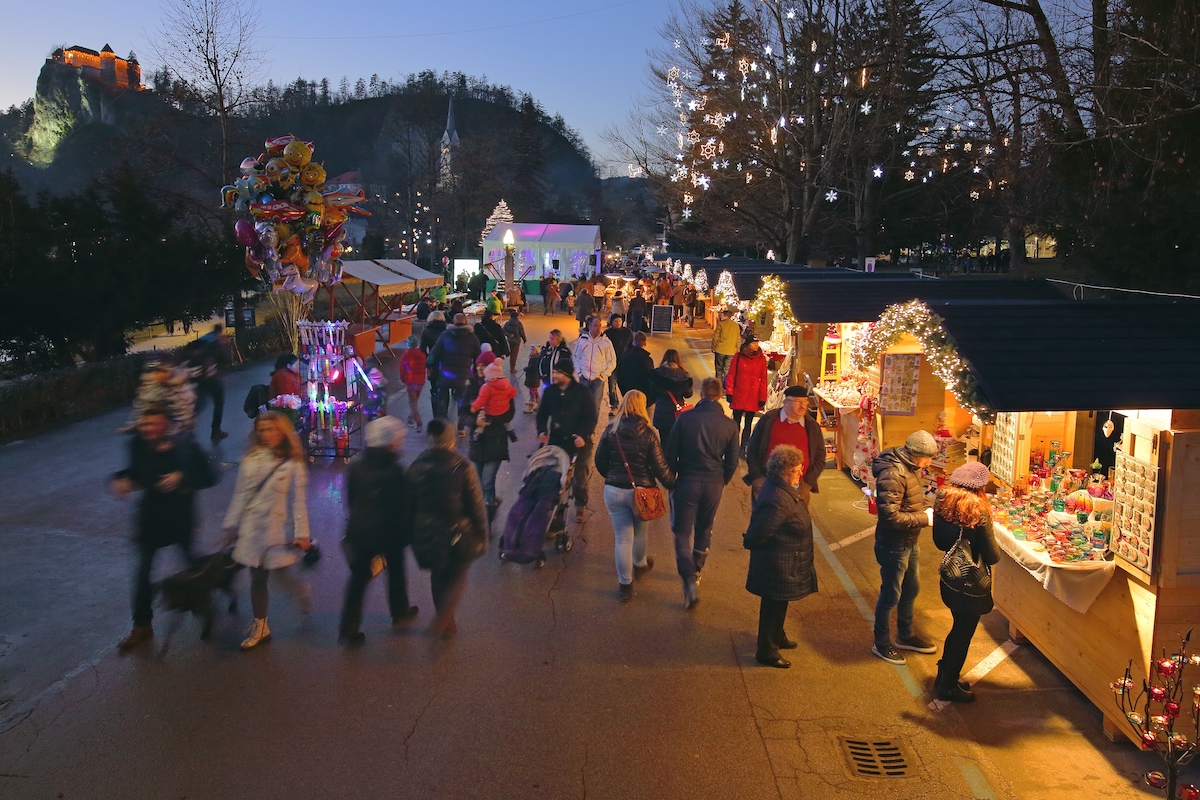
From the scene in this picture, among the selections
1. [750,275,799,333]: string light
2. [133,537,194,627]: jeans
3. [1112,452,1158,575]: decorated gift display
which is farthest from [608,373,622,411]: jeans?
[1112,452,1158,575]: decorated gift display

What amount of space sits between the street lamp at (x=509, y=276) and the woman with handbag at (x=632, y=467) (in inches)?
888

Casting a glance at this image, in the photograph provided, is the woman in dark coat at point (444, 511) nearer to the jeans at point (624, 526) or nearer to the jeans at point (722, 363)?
the jeans at point (624, 526)

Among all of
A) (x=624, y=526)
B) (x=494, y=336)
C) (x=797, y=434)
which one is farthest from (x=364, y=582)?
(x=494, y=336)

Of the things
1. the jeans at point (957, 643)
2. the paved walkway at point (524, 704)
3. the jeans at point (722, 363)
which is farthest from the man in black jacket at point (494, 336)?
the jeans at point (957, 643)

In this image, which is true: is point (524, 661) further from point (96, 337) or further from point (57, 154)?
point (57, 154)

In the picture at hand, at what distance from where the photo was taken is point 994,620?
22.0ft

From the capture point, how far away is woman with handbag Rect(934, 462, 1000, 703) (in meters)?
5.07

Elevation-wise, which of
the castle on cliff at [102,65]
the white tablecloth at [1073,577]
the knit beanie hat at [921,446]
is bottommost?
the white tablecloth at [1073,577]

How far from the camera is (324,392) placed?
37.6 feet

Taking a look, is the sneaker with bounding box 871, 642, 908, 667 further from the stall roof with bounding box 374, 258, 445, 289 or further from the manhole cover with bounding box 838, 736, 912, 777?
the stall roof with bounding box 374, 258, 445, 289

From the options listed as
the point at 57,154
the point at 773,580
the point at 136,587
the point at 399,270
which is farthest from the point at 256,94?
the point at 57,154

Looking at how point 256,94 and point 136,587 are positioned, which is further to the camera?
point 256,94

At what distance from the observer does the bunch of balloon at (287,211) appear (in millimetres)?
10758

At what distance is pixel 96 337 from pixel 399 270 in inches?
457
